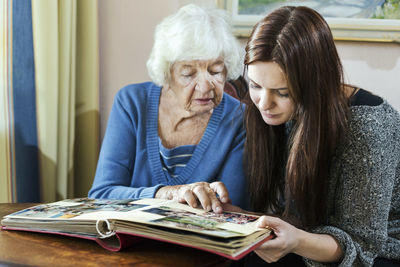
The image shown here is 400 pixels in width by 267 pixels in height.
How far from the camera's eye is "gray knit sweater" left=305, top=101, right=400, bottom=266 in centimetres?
105

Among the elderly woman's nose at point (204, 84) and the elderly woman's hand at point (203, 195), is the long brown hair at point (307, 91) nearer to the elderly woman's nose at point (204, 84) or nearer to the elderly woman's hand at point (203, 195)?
the elderly woman's hand at point (203, 195)

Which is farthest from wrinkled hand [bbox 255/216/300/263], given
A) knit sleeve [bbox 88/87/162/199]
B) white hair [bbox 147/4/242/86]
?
white hair [bbox 147/4/242/86]

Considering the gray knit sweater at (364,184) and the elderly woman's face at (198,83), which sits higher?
the elderly woman's face at (198,83)

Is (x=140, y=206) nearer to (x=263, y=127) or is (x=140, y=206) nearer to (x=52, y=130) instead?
(x=263, y=127)

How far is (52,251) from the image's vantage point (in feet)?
2.90

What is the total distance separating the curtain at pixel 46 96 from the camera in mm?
1580

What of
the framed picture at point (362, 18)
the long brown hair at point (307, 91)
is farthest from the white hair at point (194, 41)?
the framed picture at point (362, 18)

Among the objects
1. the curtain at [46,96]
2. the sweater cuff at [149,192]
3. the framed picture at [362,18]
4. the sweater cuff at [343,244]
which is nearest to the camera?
the sweater cuff at [343,244]

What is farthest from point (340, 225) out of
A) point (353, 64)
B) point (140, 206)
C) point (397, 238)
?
point (353, 64)

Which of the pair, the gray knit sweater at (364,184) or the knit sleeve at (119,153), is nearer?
the gray knit sweater at (364,184)

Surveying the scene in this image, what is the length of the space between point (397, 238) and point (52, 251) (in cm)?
91

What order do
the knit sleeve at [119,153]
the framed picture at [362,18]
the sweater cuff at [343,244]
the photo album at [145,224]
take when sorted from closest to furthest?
the photo album at [145,224] < the sweater cuff at [343,244] < the knit sleeve at [119,153] < the framed picture at [362,18]

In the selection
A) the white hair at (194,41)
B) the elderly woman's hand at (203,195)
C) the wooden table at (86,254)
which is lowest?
the wooden table at (86,254)

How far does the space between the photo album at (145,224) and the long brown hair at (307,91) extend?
10.1 inches
